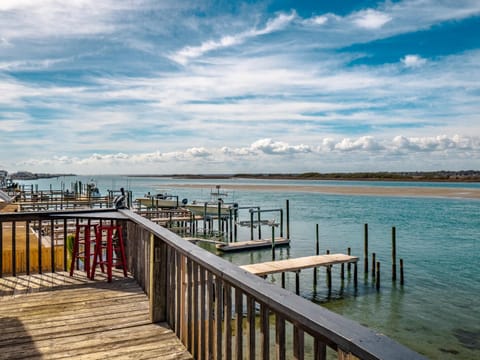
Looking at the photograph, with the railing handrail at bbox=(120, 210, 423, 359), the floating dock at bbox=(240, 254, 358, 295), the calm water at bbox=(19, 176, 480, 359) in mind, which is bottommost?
the calm water at bbox=(19, 176, 480, 359)

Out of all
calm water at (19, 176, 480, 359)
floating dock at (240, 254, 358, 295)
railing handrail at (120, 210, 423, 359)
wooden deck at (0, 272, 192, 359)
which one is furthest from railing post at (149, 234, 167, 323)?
floating dock at (240, 254, 358, 295)

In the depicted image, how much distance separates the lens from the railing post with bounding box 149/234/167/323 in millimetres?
3881

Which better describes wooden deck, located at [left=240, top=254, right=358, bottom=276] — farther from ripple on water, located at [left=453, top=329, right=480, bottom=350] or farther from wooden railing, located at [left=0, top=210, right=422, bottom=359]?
wooden railing, located at [left=0, top=210, right=422, bottom=359]

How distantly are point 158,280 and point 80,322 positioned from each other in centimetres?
92

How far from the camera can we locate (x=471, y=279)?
1697 centimetres

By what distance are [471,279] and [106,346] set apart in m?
17.6

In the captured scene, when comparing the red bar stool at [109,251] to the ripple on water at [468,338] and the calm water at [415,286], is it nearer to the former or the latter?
the calm water at [415,286]

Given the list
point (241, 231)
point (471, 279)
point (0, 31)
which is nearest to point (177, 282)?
point (0, 31)

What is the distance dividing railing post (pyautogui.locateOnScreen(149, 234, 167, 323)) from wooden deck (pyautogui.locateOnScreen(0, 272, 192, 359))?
0.12 metres

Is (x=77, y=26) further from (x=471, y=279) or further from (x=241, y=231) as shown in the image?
(x=241, y=231)

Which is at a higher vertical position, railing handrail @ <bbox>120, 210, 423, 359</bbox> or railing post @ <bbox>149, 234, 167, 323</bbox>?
railing handrail @ <bbox>120, 210, 423, 359</bbox>

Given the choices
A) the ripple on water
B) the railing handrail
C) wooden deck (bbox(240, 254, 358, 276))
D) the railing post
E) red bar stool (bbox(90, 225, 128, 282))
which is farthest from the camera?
wooden deck (bbox(240, 254, 358, 276))

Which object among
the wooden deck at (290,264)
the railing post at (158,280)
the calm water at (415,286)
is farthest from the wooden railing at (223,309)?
the wooden deck at (290,264)

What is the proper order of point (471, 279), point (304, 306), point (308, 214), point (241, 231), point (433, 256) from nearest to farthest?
point (304, 306) < point (471, 279) < point (433, 256) < point (241, 231) < point (308, 214)
